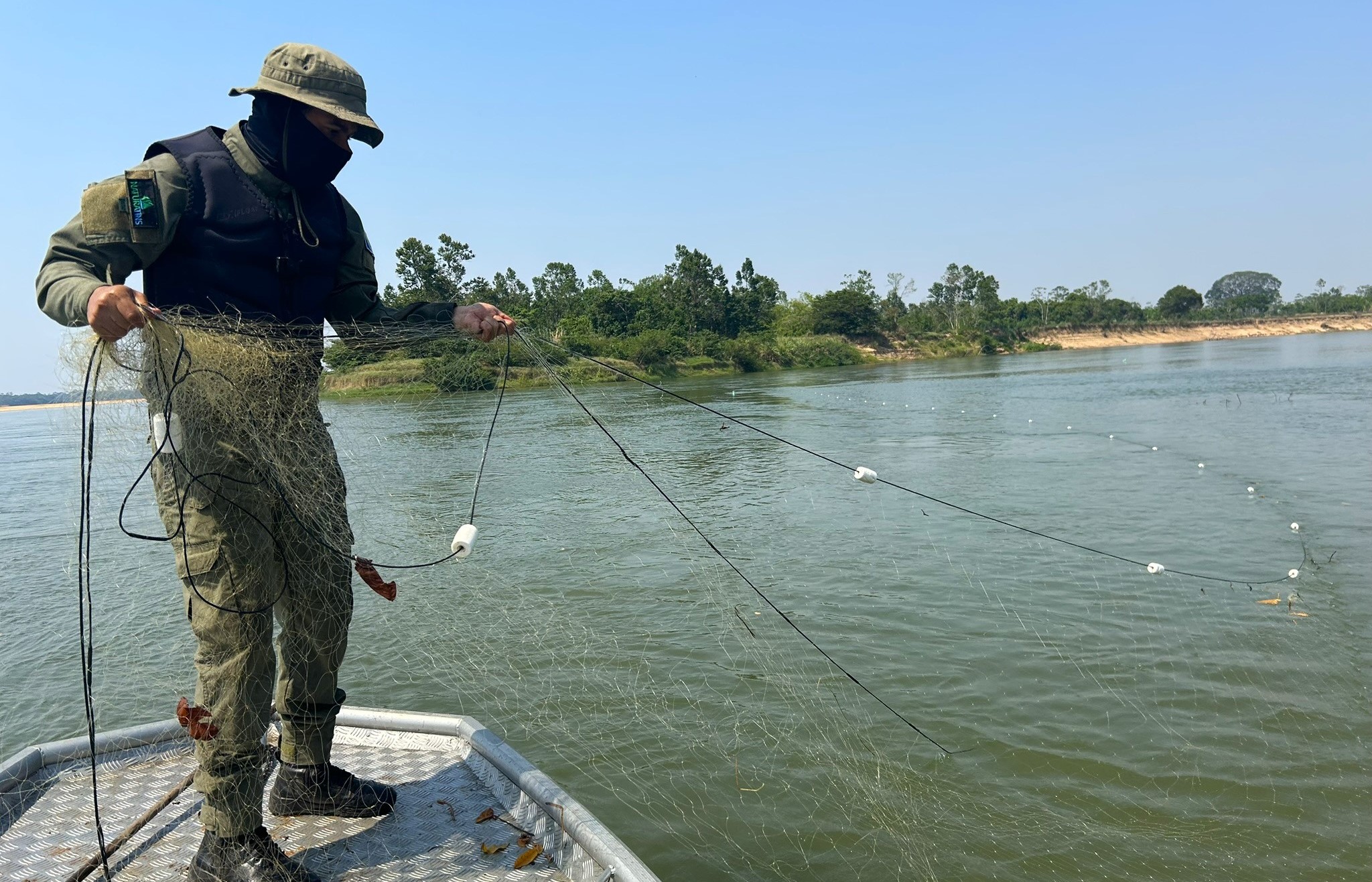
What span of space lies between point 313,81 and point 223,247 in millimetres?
542

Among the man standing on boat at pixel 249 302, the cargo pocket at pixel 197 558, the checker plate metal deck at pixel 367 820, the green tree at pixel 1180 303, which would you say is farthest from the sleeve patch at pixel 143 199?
the green tree at pixel 1180 303

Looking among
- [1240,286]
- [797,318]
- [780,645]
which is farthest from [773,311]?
[1240,286]

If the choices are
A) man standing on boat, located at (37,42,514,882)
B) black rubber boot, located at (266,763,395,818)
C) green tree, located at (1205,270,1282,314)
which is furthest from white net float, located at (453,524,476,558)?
green tree, located at (1205,270,1282,314)

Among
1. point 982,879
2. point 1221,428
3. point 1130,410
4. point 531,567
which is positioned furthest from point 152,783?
point 1130,410

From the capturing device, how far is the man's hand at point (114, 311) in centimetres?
201

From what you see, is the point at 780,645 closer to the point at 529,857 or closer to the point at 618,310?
the point at 529,857

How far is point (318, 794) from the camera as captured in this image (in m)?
2.69

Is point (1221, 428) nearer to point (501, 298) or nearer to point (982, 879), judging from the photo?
point (982, 879)

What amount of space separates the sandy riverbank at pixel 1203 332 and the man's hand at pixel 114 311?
10153 cm

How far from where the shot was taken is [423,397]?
4918mm

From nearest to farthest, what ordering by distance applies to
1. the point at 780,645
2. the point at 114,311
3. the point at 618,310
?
the point at 114,311
the point at 780,645
the point at 618,310

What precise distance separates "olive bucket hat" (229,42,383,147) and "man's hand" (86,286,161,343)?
75 cm

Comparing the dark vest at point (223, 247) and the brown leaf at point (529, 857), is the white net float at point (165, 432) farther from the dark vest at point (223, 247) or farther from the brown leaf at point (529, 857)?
the brown leaf at point (529, 857)

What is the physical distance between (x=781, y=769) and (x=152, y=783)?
2601mm
